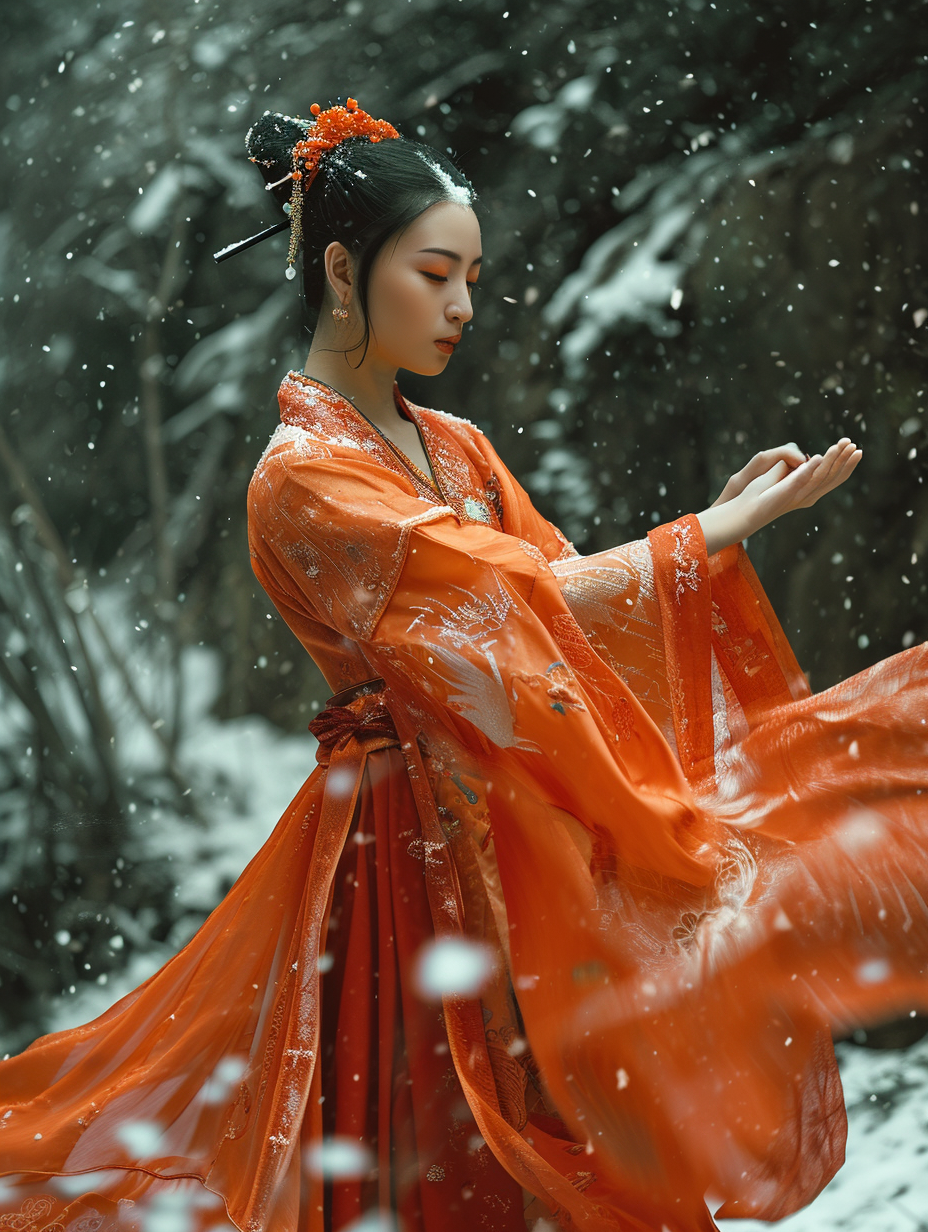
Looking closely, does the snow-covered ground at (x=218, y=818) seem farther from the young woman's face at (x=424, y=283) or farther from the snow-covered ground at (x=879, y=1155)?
the young woman's face at (x=424, y=283)

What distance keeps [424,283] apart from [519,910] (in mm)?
554

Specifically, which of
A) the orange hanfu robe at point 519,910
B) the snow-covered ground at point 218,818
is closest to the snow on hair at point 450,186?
the orange hanfu robe at point 519,910

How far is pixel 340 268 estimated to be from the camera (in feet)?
3.47

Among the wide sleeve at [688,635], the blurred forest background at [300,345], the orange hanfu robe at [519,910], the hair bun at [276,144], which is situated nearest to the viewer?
the orange hanfu robe at [519,910]

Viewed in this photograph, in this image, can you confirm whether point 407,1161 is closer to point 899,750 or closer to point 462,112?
point 899,750

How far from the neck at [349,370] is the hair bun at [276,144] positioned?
0.50 feet

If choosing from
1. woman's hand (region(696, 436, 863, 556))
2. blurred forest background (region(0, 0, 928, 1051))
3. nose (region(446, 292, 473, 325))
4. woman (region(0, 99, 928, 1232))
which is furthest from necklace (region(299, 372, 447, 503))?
blurred forest background (region(0, 0, 928, 1051))

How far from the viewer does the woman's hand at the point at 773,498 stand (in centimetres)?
97

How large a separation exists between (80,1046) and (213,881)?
86 centimetres

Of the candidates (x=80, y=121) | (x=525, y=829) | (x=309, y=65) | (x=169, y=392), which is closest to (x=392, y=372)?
(x=525, y=829)

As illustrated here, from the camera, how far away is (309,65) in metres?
2.04

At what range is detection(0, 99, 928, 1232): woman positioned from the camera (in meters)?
0.85

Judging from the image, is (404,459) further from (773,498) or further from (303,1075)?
(303,1075)

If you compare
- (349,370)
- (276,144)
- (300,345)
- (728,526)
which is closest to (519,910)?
(728,526)
